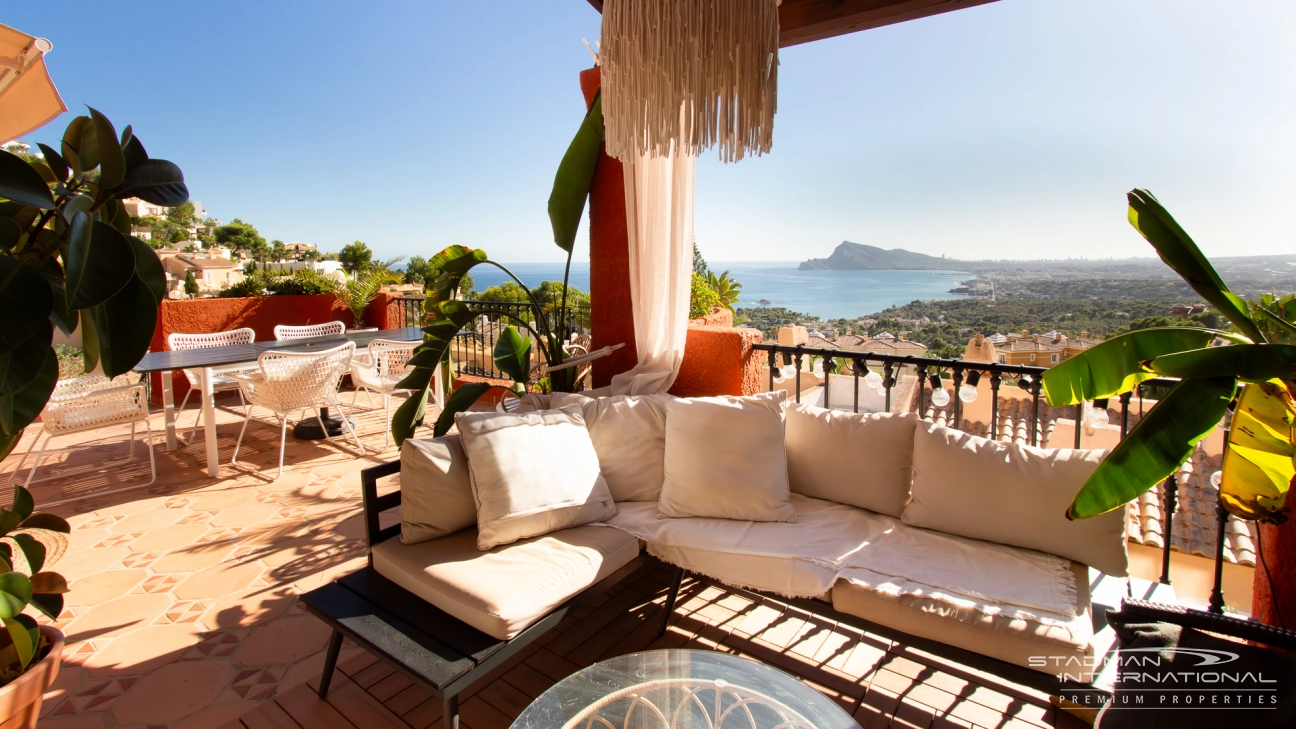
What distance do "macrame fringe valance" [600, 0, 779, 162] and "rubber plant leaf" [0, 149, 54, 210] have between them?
4.01ft

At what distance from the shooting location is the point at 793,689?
144 centimetres

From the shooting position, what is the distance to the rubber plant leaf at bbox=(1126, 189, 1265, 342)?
149cm

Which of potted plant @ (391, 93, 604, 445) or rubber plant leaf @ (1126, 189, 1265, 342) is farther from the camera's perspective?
potted plant @ (391, 93, 604, 445)

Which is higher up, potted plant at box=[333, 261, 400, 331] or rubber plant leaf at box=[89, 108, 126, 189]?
rubber plant leaf at box=[89, 108, 126, 189]

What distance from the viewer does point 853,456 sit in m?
2.43

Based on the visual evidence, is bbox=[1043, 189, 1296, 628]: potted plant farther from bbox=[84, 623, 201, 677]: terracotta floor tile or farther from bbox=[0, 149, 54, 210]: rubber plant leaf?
bbox=[84, 623, 201, 677]: terracotta floor tile

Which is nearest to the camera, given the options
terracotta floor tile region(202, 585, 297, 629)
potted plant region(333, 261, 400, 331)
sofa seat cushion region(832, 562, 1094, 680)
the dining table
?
sofa seat cushion region(832, 562, 1094, 680)

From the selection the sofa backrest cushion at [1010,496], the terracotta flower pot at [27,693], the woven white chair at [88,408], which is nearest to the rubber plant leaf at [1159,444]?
the sofa backrest cushion at [1010,496]

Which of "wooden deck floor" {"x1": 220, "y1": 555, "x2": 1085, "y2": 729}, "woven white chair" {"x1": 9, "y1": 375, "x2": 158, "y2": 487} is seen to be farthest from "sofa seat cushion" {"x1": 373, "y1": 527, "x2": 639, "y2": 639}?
"woven white chair" {"x1": 9, "y1": 375, "x2": 158, "y2": 487}

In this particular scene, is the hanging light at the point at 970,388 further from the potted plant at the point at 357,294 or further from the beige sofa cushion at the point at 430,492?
the potted plant at the point at 357,294

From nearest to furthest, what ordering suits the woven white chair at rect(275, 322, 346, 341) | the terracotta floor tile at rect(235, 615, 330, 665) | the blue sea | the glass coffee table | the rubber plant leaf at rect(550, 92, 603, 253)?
the glass coffee table < the terracotta floor tile at rect(235, 615, 330, 665) < the rubber plant leaf at rect(550, 92, 603, 253) < the woven white chair at rect(275, 322, 346, 341) < the blue sea

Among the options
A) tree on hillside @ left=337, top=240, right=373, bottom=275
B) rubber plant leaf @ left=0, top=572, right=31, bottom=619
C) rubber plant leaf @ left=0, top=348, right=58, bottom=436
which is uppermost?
tree on hillside @ left=337, top=240, right=373, bottom=275

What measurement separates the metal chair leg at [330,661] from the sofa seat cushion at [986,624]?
1.69 m

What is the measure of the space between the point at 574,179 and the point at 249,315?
5849mm
